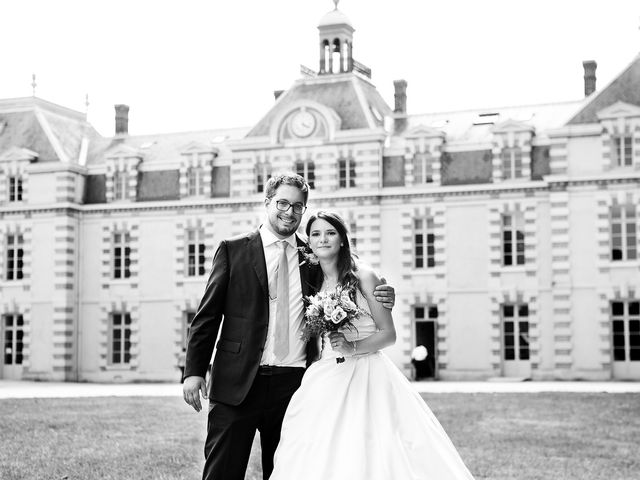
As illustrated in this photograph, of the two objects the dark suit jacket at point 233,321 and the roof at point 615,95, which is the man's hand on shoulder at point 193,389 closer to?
the dark suit jacket at point 233,321

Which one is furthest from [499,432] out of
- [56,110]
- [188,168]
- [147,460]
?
[56,110]

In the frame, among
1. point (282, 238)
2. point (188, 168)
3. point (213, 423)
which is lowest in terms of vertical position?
point (213, 423)

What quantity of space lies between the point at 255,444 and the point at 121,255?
22629 mm

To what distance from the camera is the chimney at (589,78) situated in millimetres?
34000

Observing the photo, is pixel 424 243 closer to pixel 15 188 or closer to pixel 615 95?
pixel 615 95

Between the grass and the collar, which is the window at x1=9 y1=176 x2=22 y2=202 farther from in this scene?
the collar

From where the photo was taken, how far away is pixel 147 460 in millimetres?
11492

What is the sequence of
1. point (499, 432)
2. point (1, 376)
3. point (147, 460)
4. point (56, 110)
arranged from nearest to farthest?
point (147, 460) < point (499, 432) < point (1, 376) < point (56, 110)

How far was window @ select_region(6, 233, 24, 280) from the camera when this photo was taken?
35.5 m

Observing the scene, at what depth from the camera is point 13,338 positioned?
35125mm

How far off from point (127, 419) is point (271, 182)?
10781 mm

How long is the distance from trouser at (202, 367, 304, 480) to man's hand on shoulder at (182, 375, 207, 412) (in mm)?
151

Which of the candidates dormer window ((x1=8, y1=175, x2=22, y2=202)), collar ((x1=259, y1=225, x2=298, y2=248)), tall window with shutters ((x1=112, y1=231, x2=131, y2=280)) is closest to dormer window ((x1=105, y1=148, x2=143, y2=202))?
tall window with shutters ((x1=112, y1=231, x2=131, y2=280))

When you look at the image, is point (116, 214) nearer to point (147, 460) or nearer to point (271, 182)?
point (147, 460)
